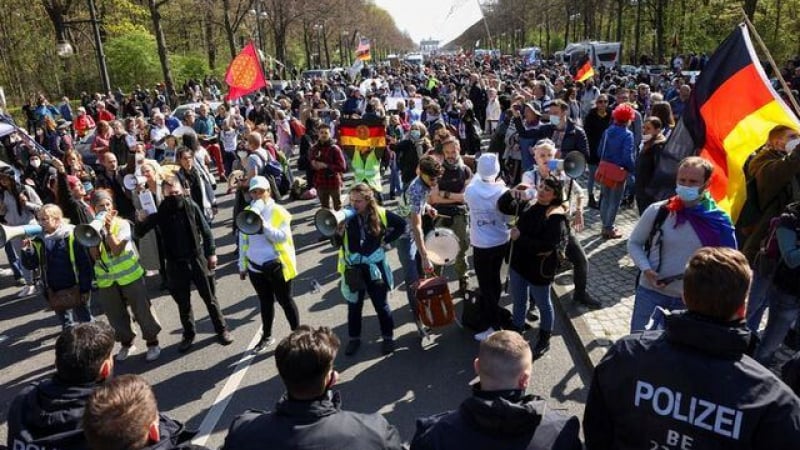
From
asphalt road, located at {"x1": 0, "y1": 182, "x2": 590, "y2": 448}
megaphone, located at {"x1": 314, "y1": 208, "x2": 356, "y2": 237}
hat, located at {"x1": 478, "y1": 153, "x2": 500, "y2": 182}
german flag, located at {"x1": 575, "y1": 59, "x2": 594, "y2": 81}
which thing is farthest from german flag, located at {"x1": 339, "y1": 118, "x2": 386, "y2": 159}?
german flag, located at {"x1": 575, "y1": 59, "x2": 594, "y2": 81}

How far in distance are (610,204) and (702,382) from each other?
6200 mm

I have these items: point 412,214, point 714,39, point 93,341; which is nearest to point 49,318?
point 412,214

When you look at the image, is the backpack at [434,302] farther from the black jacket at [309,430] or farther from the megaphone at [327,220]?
the black jacket at [309,430]

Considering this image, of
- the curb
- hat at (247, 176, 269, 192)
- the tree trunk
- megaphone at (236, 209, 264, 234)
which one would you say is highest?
the tree trunk

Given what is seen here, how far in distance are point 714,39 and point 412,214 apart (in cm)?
3713

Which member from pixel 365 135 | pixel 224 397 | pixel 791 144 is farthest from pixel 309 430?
pixel 365 135

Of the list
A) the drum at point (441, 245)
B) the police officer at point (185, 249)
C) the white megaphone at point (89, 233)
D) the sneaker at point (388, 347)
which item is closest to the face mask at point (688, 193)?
the drum at point (441, 245)

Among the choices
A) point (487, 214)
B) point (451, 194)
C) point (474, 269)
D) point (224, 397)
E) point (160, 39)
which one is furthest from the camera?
point (160, 39)

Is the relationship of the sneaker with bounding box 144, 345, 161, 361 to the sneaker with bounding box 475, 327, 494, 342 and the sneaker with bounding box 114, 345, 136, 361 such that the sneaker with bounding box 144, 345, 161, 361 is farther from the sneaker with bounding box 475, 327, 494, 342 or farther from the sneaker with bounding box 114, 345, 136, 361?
the sneaker with bounding box 475, 327, 494, 342

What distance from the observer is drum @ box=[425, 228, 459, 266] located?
18.1 feet

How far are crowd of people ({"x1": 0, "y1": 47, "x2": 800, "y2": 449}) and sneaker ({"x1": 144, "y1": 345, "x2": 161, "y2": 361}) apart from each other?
1cm

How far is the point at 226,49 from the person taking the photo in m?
47.4

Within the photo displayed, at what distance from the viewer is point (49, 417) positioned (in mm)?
2426

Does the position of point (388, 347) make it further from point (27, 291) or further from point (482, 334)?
point (27, 291)
